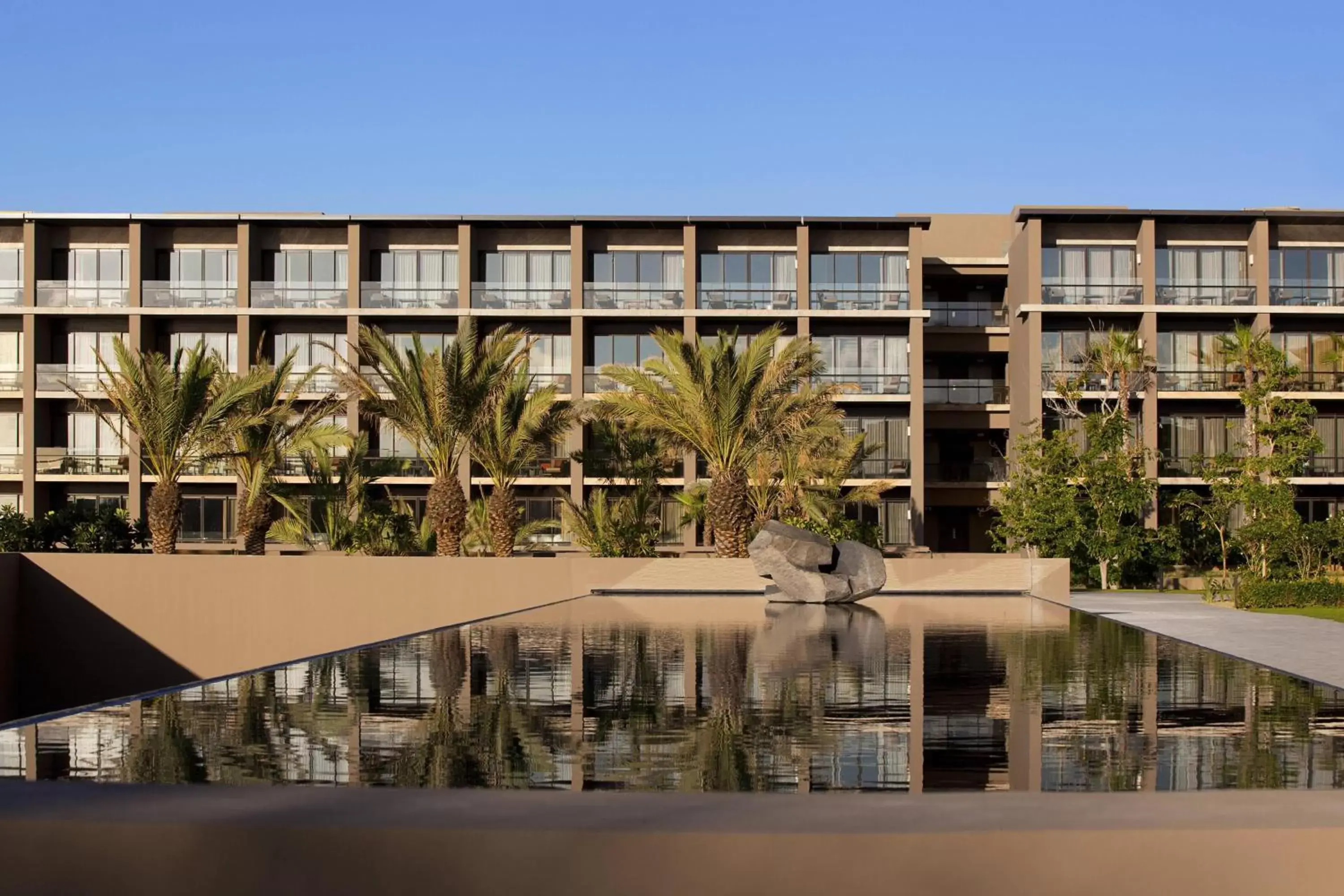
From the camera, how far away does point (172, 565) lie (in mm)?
27375

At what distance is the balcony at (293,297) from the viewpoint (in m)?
46.7

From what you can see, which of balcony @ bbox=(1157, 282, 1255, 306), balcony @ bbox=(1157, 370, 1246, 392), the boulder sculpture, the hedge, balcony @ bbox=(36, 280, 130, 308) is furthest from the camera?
balcony @ bbox=(36, 280, 130, 308)

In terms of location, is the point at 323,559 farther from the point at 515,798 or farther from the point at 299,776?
the point at 515,798

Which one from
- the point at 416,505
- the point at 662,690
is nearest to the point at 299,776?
the point at 662,690

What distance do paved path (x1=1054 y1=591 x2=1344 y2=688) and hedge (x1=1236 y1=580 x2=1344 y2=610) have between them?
1.74 feet

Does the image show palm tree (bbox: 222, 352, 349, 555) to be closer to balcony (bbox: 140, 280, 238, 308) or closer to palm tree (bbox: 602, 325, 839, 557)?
palm tree (bbox: 602, 325, 839, 557)

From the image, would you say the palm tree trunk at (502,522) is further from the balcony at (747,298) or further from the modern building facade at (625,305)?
the balcony at (747,298)

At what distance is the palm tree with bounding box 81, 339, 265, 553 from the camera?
32.2 m

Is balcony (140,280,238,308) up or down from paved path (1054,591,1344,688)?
up

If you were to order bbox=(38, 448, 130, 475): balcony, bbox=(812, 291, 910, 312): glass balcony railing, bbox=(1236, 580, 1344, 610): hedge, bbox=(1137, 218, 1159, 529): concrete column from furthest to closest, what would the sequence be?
bbox=(812, 291, 910, 312): glass balcony railing
bbox=(38, 448, 130, 475): balcony
bbox=(1137, 218, 1159, 529): concrete column
bbox=(1236, 580, 1344, 610): hedge

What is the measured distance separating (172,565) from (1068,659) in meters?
18.9

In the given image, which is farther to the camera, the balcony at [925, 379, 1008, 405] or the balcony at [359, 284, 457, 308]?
the balcony at [925, 379, 1008, 405]

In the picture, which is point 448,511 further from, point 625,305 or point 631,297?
point 631,297

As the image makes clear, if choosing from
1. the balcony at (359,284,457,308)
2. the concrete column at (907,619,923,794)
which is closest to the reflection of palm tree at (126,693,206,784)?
the concrete column at (907,619,923,794)
